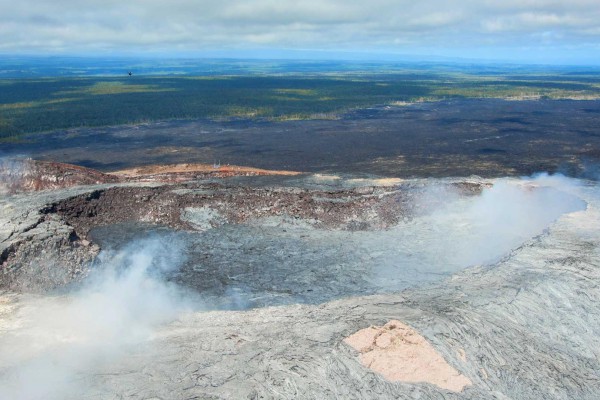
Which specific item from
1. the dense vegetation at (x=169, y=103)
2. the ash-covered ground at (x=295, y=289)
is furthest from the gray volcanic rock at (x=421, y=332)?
the dense vegetation at (x=169, y=103)

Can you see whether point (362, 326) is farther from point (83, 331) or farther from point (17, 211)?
point (17, 211)

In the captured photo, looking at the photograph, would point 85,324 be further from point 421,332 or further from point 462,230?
point 462,230

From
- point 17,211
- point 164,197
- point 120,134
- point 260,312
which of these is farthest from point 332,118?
point 260,312

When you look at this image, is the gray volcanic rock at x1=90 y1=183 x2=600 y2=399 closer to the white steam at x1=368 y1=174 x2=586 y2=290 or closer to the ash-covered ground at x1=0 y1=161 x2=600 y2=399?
the ash-covered ground at x1=0 y1=161 x2=600 y2=399

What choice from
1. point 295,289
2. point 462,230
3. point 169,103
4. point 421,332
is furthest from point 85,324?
point 169,103

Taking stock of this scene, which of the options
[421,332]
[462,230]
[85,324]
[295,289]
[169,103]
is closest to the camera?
[421,332]

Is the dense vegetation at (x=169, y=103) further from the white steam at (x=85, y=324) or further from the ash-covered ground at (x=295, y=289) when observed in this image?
the white steam at (x=85, y=324)
